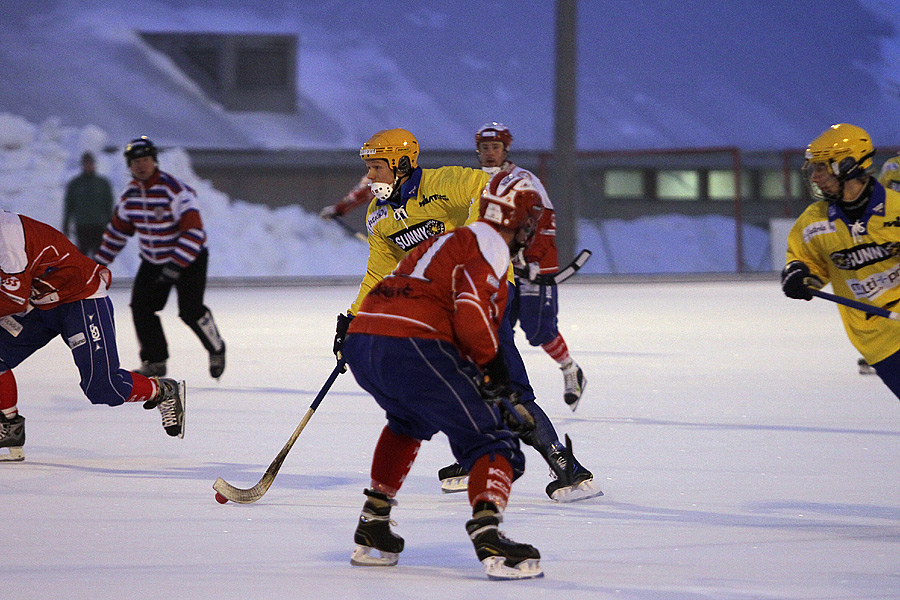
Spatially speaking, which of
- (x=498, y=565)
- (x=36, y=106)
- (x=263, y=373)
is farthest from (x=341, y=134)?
(x=498, y=565)

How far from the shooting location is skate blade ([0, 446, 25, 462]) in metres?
4.81

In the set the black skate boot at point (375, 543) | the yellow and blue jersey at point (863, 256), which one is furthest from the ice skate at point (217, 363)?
the black skate boot at point (375, 543)

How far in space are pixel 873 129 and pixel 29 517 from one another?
34.2 m

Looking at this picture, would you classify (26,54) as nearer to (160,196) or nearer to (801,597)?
(160,196)

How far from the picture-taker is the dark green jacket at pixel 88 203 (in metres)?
14.2

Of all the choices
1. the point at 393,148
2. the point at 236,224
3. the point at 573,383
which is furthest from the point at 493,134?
the point at 236,224

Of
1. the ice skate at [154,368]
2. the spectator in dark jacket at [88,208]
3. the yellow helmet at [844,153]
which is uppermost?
the spectator in dark jacket at [88,208]

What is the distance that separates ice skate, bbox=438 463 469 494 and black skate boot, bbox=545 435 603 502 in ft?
1.00

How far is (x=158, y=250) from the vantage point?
7121 mm

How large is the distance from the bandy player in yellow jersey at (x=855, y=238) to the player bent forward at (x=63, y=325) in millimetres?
2473

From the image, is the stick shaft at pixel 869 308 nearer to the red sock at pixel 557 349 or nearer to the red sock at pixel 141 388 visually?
the red sock at pixel 557 349

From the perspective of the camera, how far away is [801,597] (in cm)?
297

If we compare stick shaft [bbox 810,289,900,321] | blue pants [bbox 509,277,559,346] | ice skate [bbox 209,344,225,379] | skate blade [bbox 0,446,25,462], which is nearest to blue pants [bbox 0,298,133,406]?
skate blade [bbox 0,446,25,462]

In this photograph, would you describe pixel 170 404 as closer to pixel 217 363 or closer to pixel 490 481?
pixel 217 363
